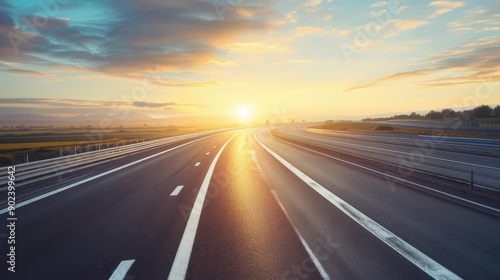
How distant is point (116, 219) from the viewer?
8445mm

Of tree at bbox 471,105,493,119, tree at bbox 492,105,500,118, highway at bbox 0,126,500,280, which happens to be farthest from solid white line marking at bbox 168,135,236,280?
tree at bbox 471,105,493,119

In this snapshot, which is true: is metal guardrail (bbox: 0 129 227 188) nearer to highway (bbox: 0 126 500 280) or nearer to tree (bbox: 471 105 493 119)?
highway (bbox: 0 126 500 280)

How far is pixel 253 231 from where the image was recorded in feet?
24.6

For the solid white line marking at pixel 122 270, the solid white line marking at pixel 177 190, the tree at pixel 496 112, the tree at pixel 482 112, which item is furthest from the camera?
the tree at pixel 482 112

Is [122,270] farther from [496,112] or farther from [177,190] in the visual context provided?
[496,112]

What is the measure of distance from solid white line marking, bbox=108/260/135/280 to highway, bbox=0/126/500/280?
0.06 feet

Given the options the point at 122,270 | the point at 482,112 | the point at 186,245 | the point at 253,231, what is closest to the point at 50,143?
the point at 253,231

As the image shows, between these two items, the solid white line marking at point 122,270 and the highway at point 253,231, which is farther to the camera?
the highway at point 253,231

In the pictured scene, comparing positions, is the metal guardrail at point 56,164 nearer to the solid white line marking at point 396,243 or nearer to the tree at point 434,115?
the solid white line marking at point 396,243

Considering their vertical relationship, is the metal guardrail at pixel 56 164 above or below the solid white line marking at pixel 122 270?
above

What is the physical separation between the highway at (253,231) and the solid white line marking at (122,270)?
17mm

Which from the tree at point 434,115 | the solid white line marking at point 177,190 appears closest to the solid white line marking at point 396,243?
the solid white line marking at point 177,190

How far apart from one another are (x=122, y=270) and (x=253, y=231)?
2.90 metres

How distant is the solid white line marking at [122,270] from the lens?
5164 millimetres
